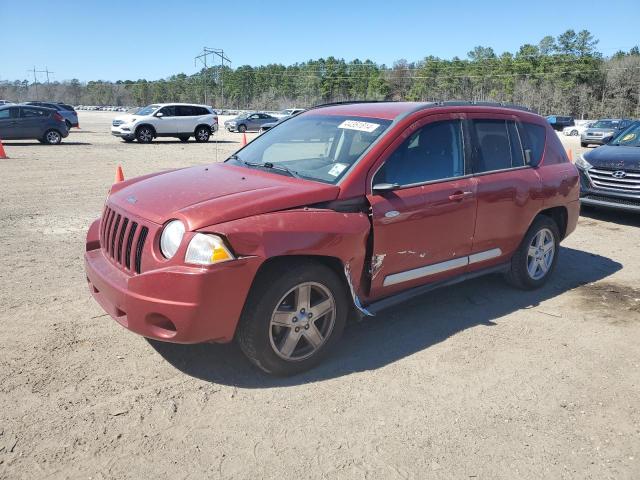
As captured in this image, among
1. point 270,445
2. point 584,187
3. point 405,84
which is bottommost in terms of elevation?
point 270,445

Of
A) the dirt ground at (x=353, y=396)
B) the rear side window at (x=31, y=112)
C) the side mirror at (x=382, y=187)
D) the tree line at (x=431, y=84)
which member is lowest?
the dirt ground at (x=353, y=396)

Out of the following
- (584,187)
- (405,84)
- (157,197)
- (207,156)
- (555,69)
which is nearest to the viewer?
(157,197)

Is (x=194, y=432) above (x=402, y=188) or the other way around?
the other way around

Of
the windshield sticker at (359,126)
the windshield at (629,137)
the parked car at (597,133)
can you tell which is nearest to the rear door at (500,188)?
the windshield sticker at (359,126)

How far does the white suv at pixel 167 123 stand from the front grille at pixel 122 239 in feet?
71.1

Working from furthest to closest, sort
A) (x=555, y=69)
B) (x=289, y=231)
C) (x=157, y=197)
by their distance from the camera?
(x=555, y=69)
(x=157, y=197)
(x=289, y=231)

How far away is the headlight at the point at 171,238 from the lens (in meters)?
3.19

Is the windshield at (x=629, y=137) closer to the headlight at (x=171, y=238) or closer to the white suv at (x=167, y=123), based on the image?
the headlight at (x=171, y=238)

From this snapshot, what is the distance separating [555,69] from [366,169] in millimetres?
102906

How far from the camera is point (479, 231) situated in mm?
4605

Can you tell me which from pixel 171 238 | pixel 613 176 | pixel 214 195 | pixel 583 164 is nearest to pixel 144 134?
pixel 583 164

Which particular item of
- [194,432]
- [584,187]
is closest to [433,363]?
[194,432]

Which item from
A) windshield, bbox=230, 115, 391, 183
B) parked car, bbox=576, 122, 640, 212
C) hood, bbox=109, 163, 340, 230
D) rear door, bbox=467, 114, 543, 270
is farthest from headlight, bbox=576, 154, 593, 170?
hood, bbox=109, 163, 340, 230

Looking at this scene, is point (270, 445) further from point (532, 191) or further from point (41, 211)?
point (41, 211)
